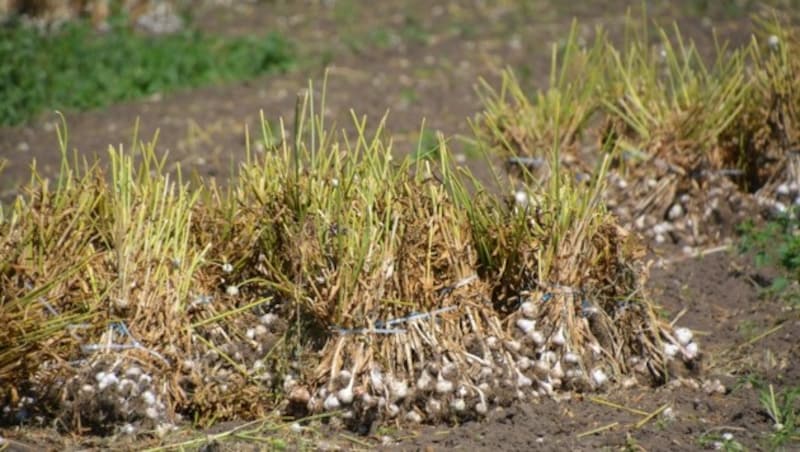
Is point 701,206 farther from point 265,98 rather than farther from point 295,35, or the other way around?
point 295,35

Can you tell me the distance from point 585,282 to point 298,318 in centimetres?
100

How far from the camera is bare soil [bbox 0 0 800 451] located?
3885mm

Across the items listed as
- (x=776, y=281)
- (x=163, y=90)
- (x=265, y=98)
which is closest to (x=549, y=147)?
(x=776, y=281)

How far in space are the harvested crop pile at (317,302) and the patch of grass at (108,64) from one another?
13.4ft

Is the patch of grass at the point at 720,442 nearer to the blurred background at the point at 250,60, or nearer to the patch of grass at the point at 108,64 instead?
the blurred background at the point at 250,60

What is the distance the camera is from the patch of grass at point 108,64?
8164 millimetres

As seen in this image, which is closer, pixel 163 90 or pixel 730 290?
pixel 730 290

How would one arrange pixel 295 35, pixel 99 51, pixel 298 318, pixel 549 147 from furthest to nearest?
pixel 295 35
pixel 99 51
pixel 549 147
pixel 298 318

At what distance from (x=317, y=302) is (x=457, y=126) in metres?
3.53

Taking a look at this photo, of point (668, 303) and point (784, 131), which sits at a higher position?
point (784, 131)

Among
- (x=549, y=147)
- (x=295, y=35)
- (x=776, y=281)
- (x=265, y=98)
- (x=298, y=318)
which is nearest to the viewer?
(x=298, y=318)

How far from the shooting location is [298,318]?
4.03 m

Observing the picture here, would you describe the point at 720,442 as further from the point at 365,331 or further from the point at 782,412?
the point at 365,331

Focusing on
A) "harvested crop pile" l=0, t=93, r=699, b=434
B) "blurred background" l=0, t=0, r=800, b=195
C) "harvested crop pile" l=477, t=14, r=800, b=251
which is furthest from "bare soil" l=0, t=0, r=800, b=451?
"harvested crop pile" l=477, t=14, r=800, b=251
